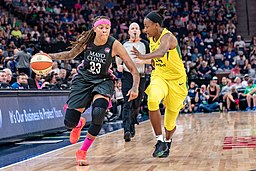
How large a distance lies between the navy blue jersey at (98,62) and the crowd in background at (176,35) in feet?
23.1

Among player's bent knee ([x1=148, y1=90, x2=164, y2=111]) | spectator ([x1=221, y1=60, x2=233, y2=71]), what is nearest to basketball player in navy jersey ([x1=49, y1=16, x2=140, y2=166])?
player's bent knee ([x1=148, y1=90, x2=164, y2=111])

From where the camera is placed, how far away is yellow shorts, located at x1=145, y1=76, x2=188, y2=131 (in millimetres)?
5641

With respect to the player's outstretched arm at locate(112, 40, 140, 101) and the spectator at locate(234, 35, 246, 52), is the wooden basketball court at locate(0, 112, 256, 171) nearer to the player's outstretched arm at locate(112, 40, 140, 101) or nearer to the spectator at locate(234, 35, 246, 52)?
the player's outstretched arm at locate(112, 40, 140, 101)

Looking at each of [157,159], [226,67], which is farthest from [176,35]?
[157,159]

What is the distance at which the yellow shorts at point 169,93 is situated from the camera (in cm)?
564

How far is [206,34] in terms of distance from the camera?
79.5 ft

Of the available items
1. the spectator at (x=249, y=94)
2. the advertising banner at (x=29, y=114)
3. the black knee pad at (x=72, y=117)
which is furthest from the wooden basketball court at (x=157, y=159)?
the spectator at (x=249, y=94)

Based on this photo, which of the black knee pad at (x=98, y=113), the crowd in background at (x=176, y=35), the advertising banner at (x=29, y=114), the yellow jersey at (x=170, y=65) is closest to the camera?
the black knee pad at (x=98, y=113)

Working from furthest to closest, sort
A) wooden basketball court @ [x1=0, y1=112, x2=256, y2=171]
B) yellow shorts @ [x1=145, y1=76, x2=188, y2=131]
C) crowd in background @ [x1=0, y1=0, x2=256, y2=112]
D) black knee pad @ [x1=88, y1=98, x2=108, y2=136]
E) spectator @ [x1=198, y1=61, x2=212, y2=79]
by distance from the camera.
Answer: spectator @ [x1=198, y1=61, x2=212, y2=79], crowd in background @ [x1=0, y1=0, x2=256, y2=112], yellow shorts @ [x1=145, y1=76, x2=188, y2=131], black knee pad @ [x1=88, y1=98, x2=108, y2=136], wooden basketball court @ [x1=0, y1=112, x2=256, y2=171]

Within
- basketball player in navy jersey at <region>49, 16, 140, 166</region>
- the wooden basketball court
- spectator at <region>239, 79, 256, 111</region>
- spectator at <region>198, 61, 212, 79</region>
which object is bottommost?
spectator at <region>239, 79, 256, 111</region>

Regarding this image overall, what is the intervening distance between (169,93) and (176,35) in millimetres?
17895

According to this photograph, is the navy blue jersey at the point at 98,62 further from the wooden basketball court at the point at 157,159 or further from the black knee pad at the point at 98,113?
the wooden basketball court at the point at 157,159

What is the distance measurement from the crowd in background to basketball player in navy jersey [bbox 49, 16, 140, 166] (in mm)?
7020

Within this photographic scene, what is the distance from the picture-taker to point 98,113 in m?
5.14
